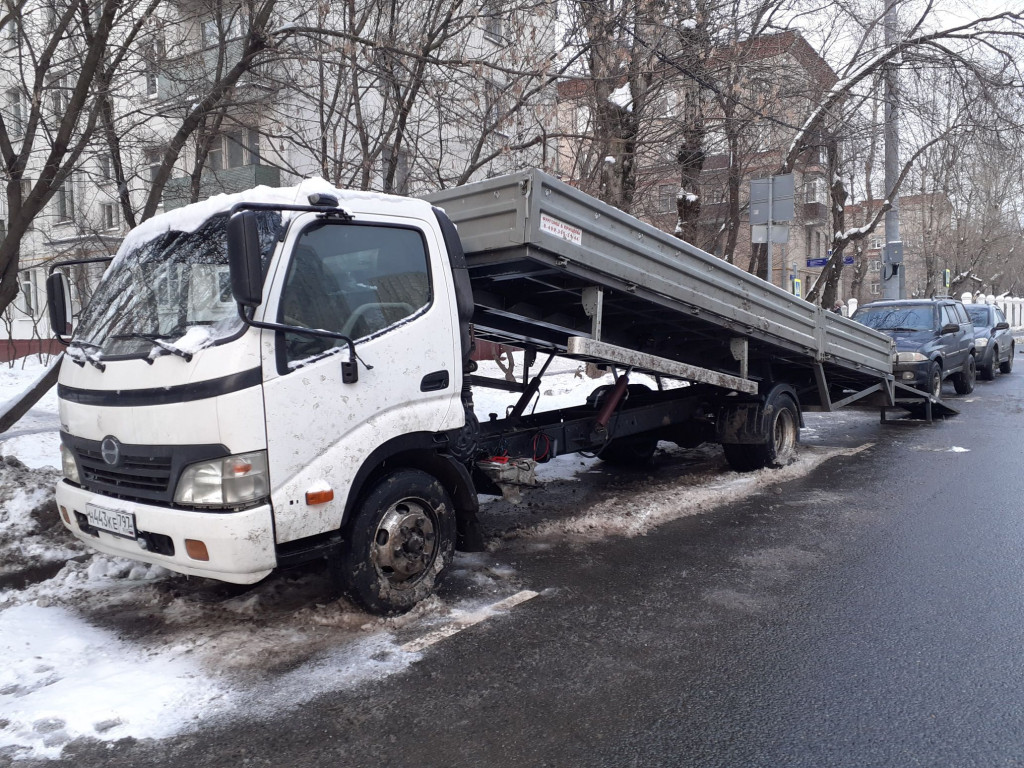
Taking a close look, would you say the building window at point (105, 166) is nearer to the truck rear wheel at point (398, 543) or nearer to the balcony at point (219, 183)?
the balcony at point (219, 183)

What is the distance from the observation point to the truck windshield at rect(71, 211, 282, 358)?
4.03 m

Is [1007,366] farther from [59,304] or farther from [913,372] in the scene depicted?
[59,304]

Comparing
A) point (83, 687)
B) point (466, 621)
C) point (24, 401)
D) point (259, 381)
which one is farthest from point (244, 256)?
point (24, 401)

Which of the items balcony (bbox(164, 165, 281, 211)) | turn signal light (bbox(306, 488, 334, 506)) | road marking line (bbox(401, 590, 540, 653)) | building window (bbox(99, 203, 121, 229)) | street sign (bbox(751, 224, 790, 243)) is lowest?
road marking line (bbox(401, 590, 540, 653))

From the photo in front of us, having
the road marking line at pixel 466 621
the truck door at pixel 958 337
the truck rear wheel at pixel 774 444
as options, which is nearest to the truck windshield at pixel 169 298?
the road marking line at pixel 466 621

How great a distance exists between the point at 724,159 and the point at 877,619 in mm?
15509

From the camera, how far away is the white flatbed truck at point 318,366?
3854 mm

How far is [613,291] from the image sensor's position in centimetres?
583

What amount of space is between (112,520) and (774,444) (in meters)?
6.32

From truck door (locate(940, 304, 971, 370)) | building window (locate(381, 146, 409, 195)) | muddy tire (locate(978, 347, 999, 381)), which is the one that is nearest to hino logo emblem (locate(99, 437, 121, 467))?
building window (locate(381, 146, 409, 195))

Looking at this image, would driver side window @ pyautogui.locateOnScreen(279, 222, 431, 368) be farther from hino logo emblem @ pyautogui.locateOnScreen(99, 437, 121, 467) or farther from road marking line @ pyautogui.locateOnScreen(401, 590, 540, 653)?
road marking line @ pyautogui.locateOnScreen(401, 590, 540, 653)

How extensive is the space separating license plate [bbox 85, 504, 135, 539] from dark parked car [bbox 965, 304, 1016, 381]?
16699 millimetres

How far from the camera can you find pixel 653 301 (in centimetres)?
606

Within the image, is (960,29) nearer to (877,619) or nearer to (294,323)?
(877,619)
